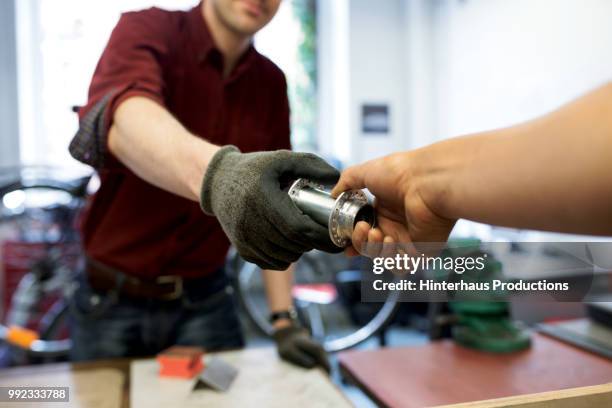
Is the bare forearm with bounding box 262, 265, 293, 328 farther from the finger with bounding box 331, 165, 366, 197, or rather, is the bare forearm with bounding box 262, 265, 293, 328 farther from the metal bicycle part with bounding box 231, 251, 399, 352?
the metal bicycle part with bounding box 231, 251, 399, 352

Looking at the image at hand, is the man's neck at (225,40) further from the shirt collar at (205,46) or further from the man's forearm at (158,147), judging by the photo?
the man's forearm at (158,147)

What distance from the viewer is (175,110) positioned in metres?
0.89

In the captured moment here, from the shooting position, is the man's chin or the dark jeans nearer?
the man's chin

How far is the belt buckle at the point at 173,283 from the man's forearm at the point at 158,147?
0.37 meters

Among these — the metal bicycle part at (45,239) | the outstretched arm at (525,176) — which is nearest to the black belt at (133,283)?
the outstretched arm at (525,176)

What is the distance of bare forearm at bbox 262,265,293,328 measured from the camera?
3.49ft

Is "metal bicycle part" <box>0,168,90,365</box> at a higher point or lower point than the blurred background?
lower

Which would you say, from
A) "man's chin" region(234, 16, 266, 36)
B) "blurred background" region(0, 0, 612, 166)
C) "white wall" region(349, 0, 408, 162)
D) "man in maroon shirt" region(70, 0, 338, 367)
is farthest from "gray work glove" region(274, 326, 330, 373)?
"white wall" region(349, 0, 408, 162)

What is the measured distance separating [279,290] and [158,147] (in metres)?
0.55

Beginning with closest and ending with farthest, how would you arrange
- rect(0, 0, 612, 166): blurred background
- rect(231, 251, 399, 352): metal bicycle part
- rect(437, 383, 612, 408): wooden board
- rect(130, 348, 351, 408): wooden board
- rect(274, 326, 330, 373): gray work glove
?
rect(437, 383, 612, 408): wooden board < rect(130, 348, 351, 408): wooden board < rect(274, 326, 330, 373): gray work glove < rect(0, 0, 612, 166): blurred background < rect(231, 251, 399, 352): metal bicycle part

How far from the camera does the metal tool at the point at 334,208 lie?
0.49 meters

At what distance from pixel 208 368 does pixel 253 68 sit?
597 mm

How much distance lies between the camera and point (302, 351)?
838 mm

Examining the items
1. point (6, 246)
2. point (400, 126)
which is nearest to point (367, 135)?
point (400, 126)
